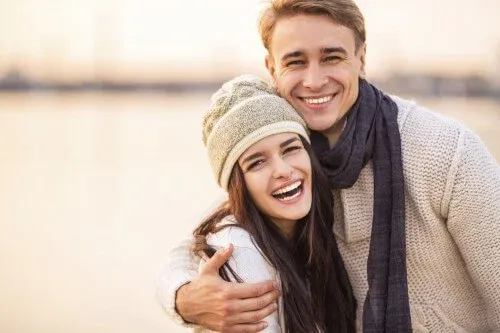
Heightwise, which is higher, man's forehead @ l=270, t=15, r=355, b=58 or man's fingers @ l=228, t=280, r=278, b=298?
man's forehead @ l=270, t=15, r=355, b=58

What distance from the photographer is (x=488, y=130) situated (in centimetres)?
1226

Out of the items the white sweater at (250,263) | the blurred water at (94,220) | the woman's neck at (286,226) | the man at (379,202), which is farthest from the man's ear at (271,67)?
the blurred water at (94,220)

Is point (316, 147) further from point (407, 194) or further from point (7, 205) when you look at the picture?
point (7, 205)

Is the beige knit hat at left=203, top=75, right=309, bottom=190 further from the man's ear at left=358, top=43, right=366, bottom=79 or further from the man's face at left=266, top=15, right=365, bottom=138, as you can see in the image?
the man's ear at left=358, top=43, right=366, bottom=79

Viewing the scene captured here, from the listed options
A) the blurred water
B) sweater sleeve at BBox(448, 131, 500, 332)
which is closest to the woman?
sweater sleeve at BBox(448, 131, 500, 332)

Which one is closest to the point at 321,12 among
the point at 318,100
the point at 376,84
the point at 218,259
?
the point at 318,100

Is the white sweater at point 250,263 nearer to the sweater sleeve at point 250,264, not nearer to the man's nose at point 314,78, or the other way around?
the sweater sleeve at point 250,264

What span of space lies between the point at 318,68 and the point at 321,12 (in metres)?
0.19

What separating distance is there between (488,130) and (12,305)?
8.75 metres

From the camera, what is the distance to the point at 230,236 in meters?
2.84

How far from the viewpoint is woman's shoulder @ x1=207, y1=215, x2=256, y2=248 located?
2.81 m

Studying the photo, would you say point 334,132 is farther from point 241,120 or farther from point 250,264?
point 250,264

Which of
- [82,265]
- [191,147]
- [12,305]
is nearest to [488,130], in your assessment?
[191,147]

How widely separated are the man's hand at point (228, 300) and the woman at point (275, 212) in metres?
0.05
